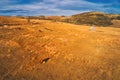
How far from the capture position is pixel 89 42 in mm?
21969

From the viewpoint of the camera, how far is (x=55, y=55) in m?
19.0

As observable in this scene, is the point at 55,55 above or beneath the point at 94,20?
above

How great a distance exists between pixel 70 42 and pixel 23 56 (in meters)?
4.29

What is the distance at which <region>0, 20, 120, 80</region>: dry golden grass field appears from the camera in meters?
16.9

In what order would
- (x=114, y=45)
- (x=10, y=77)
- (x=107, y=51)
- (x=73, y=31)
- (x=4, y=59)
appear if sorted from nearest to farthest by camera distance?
1. (x=10, y=77)
2. (x=4, y=59)
3. (x=107, y=51)
4. (x=114, y=45)
5. (x=73, y=31)

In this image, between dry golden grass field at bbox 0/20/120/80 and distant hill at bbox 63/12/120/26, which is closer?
dry golden grass field at bbox 0/20/120/80

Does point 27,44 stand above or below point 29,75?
above

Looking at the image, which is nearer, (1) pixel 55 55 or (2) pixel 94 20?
(1) pixel 55 55

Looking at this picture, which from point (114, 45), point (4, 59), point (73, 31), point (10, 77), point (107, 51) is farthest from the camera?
point (73, 31)

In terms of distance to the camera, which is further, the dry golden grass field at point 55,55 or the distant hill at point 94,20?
the distant hill at point 94,20

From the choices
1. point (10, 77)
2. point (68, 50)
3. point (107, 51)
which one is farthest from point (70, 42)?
point (10, 77)

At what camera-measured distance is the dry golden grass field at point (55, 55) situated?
1694 centimetres

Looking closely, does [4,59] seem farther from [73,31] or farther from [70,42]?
[73,31]

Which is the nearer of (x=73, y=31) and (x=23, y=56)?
(x=23, y=56)
